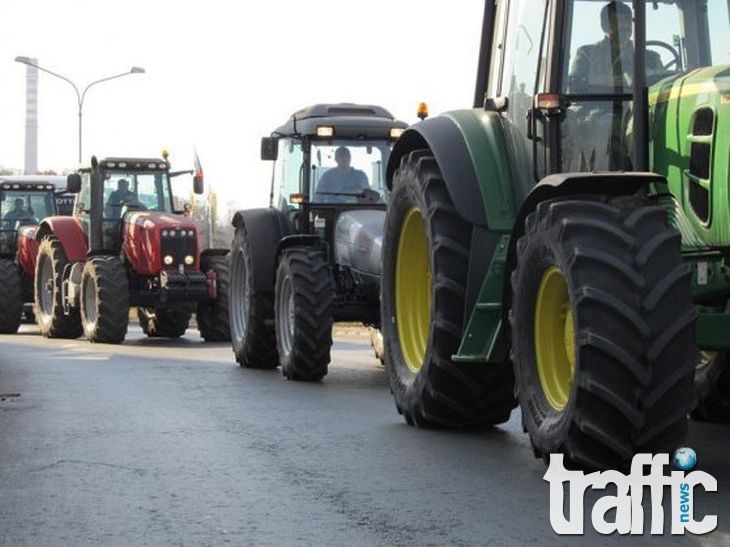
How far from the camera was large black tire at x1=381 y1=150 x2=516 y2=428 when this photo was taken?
8.96 m

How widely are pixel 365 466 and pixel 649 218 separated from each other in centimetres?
210

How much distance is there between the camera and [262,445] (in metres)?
8.83

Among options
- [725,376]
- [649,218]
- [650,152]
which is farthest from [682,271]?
[725,376]

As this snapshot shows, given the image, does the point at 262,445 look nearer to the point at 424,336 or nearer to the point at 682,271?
the point at 424,336

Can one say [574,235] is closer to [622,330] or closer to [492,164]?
[622,330]

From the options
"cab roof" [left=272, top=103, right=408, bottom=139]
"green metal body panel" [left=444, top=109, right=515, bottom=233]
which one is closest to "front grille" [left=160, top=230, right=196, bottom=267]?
"cab roof" [left=272, top=103, right=408, bottom=139]

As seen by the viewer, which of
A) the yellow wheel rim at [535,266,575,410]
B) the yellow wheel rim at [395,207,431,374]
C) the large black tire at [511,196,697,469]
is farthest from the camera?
the yellow wheel rim at [395,207,431,374]

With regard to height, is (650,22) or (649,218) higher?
(650,22)

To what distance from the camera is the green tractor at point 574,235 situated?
6.65 metres

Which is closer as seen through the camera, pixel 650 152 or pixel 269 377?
pixel 650 152

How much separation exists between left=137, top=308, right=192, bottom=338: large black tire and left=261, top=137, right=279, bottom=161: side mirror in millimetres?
8436

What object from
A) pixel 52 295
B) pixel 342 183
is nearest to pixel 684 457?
pixel 342 183

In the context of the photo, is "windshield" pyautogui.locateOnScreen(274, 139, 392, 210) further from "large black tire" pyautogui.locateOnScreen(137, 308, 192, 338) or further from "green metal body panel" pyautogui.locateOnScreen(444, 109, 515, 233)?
"large black tire" pyautogui.locateOnScreen(137, 308, 192, 338)

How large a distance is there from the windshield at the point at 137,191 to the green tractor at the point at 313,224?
301 inches
